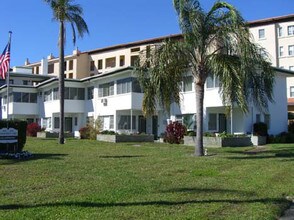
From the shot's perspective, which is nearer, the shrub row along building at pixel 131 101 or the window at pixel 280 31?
the shrub row along building at pixel 131 101

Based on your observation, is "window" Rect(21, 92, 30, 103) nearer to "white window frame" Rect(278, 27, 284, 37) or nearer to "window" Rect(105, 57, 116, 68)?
"window" Rect(105, 57, 116, 68)

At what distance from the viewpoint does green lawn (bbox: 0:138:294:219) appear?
772 centimetres

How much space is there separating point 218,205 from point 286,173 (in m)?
5.47

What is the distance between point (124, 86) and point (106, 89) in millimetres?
3652

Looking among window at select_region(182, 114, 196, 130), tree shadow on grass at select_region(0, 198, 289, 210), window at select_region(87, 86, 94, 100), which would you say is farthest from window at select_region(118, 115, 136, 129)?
tree shadow on grass at select_region(0, 198, 289, 210)

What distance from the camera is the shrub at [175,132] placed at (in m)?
30.7

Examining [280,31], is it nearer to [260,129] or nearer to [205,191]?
[260,129]

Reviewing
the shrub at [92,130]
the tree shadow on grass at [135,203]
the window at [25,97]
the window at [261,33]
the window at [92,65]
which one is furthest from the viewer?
the window at [92,65]

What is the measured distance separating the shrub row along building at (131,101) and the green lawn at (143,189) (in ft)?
23.1

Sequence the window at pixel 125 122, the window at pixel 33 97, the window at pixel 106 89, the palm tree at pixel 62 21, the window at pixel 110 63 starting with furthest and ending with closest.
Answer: the window at pixel 110 63 < the window at pixel 33 97 < the window at pixel 106 89 < the window at pixel 125 122 < the palm tree at pixel 62 21

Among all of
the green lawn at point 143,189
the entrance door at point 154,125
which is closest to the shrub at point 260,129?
the entrance door at point 154,125

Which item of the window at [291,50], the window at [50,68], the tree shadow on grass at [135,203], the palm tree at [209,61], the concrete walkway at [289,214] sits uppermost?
the window at [50,68]

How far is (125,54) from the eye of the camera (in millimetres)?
81500

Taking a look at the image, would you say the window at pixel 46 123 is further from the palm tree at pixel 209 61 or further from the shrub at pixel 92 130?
the palm tree at pixel 209 61
